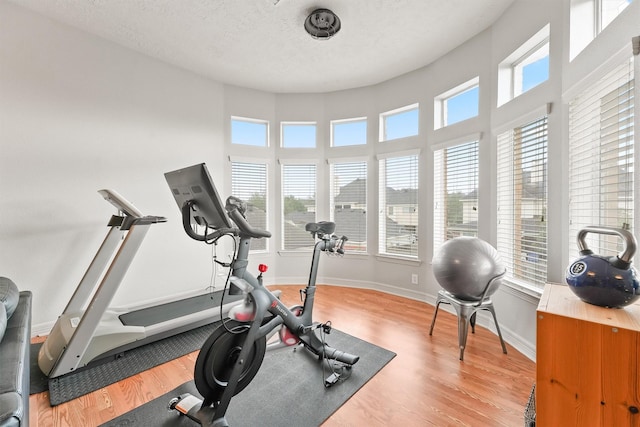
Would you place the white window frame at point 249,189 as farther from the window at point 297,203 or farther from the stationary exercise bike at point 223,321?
the stationary exercise bike at point 223,321

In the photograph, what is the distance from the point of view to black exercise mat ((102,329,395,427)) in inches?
65.1

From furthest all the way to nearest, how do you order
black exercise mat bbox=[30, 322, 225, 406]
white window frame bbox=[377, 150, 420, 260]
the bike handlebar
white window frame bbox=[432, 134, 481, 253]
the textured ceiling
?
white window frame bbox=[377, 150, 420, 260] < white window frame bbox=[432, 134, 481, 253] < the textured ceiling < black exercise mat bbox=[30, 322, 225, 406] < the bike handlebar

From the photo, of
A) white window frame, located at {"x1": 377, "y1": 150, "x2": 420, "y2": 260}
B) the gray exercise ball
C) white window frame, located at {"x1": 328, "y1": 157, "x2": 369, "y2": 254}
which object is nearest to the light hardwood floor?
the gray exercise ball

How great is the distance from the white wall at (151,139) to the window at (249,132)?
0.50 feet

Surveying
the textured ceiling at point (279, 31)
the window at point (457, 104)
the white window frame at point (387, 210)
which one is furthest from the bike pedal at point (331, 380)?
the textured ceiling at point (279, 31)

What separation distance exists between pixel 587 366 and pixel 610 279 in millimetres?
379

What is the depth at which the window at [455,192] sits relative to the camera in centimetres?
322

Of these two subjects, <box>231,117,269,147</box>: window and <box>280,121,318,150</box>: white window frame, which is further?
<box>280,121,318,150</box>: white window frame

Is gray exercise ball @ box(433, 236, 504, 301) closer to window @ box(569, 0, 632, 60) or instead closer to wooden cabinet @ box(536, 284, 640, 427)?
wooden cabinet @ box(536, 284, 640, 427)

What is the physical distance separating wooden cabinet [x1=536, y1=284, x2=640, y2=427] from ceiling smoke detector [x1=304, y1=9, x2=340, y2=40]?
291cm

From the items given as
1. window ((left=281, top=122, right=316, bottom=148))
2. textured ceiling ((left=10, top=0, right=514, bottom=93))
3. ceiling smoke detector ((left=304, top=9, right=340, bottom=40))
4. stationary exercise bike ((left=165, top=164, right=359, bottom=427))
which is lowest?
stationary exercise bike ((left=165, top=164, right=359, bottom=427))

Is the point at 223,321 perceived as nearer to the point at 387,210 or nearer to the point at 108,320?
the point at 108,320

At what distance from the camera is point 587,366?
40.8 inches

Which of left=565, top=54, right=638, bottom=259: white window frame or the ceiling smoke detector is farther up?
the ceiling smoke detector
